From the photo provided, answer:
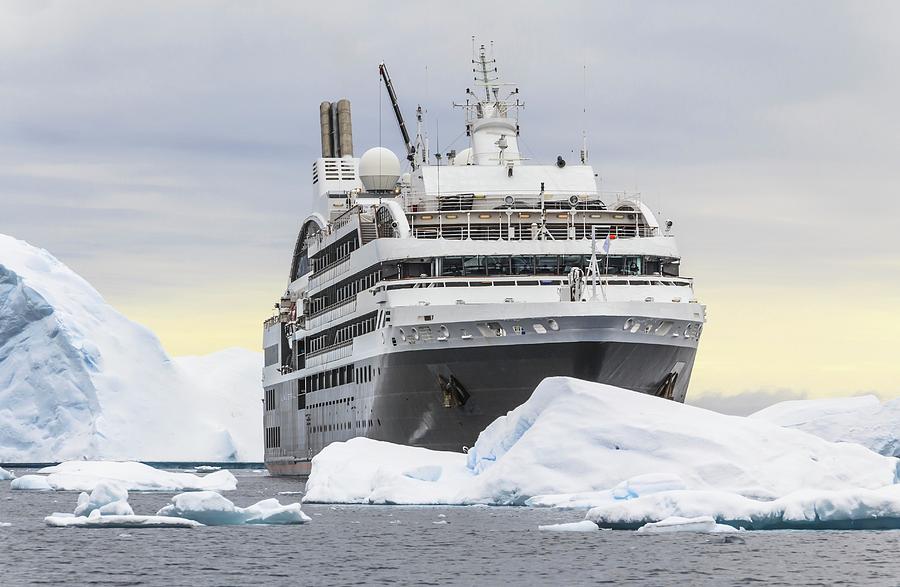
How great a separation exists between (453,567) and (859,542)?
31.1 feet

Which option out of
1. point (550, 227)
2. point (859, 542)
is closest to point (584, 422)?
point (859, 542)

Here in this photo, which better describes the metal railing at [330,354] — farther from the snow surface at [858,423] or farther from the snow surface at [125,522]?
the snow surface at [858,423]

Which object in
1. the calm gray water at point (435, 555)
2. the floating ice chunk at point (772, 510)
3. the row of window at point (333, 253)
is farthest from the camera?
the row of window at point (333, 253)

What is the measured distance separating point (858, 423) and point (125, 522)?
46.4 m

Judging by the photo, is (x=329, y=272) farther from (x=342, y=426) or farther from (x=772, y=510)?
(x=772, y=510)

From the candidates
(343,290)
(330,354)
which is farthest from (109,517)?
(330,354)

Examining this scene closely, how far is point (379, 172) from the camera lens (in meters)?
65.6

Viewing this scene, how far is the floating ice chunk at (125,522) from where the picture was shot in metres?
35.5

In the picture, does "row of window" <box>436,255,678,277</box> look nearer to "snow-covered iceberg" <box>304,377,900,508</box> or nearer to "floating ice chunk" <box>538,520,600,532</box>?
"snow-covered iceberg" <box>304,377,900,508</box>

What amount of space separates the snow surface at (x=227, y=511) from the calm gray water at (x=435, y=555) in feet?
1.17

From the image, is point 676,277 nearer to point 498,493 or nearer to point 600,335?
point 600,335

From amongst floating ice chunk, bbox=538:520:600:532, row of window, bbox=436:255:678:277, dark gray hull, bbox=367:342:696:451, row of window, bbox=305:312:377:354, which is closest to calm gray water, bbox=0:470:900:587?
floating ice chunk, bbox=538:520:600:532

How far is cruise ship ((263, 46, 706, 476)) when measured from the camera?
47.1 m

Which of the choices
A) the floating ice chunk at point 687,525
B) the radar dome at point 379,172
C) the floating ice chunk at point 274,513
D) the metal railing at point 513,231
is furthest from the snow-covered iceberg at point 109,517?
the radar dome at point 379,172
